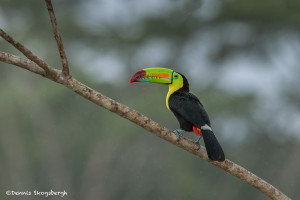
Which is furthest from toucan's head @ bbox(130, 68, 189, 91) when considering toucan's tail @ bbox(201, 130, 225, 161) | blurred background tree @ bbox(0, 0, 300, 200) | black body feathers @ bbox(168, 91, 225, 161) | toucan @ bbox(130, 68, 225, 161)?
blurred background tree @ bbox(0, 0, 300, 200)

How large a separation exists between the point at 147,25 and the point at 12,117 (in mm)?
4689

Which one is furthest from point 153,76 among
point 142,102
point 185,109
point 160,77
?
point 142,102

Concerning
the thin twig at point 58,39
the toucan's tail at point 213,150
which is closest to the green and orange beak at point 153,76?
the toucan's tail at point 213,150

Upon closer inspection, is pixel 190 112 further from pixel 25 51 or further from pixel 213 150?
pixel 25 51

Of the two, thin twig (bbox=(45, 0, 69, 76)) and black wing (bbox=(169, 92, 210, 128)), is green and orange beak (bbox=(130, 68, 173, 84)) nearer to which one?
black wing (bbox=(169, 92, 210, 128))

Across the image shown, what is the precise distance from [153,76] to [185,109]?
0.42 m

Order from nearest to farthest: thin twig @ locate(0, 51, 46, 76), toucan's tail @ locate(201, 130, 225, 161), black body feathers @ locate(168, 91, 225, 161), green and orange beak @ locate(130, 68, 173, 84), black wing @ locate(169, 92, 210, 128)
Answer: thin twig @ locate(0, 51, 46, 76) < toucan's tail @ locate(201, 130, 225, 161) < black body feathers @ locate(168, 91, 225, 161) < black wing @ locate(169, 92, 210, 128) < green and orange beak @ locate(130, 68, 173, 84)

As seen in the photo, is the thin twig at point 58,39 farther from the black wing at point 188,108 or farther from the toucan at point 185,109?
the black wing at point 188,108

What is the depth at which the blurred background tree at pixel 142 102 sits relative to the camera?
1412 cm

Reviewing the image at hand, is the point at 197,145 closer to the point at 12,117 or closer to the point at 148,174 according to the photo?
the point at 148,174

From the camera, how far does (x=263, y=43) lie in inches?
562

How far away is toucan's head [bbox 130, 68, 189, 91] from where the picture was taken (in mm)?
3932

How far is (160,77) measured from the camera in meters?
4.02

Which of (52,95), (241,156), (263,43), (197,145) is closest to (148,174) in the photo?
(241,156)
